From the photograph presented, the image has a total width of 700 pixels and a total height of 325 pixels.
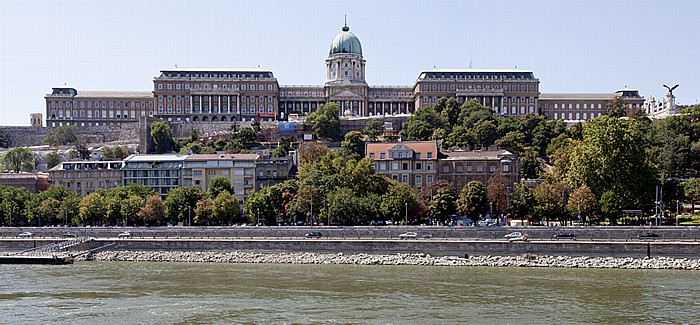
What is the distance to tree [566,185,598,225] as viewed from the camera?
61.8m

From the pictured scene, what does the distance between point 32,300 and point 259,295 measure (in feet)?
31.2

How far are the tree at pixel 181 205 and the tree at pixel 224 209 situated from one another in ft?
6.52

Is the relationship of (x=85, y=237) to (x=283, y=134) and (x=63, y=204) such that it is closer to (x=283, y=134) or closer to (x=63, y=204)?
(x=63, y=204)

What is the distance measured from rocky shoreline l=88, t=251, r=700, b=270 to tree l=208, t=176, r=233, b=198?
20510 millimetres

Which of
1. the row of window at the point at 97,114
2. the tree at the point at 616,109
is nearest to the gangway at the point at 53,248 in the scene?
the tree at the point at 616,109

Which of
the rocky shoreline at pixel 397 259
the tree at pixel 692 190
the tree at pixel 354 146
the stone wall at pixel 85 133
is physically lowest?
the rocky shoreline at pixel 397 259

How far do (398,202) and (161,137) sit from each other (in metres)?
50.4

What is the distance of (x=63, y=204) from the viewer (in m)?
71.3

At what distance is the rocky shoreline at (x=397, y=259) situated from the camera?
4762cm

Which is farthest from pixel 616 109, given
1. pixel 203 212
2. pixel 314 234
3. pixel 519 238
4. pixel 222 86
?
pixel 314 234

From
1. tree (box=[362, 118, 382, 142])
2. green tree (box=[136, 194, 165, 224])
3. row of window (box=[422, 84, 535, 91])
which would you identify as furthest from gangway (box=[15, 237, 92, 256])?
row of window (box=[422, 84, 535, 91])

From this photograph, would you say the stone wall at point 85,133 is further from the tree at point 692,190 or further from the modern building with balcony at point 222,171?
the tree at point 692,190

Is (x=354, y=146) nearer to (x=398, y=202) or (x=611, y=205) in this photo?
(x=398, y=202)

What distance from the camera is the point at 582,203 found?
61.8 meters
